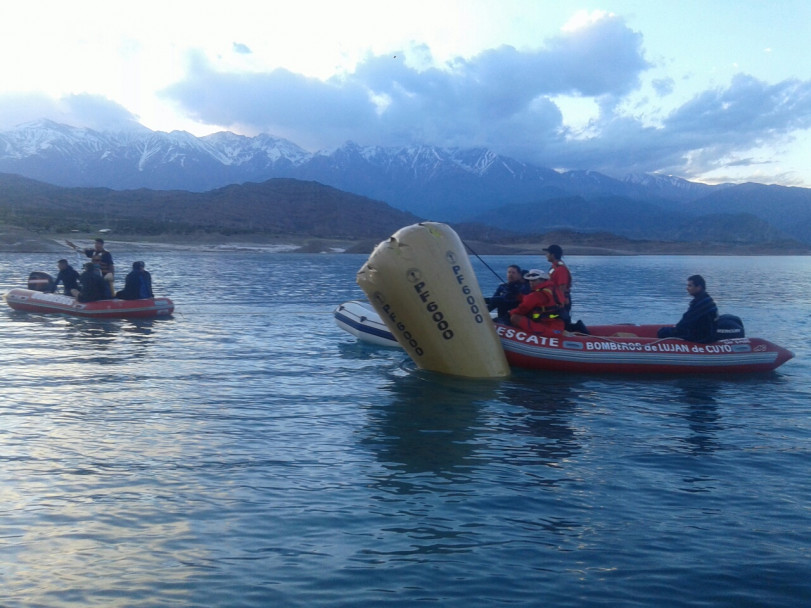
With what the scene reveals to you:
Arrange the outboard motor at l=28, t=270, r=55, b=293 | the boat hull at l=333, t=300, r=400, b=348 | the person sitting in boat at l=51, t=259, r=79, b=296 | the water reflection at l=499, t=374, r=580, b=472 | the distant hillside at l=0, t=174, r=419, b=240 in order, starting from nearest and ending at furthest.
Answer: the water reflection at l=499, t=374, r=580, b=472 < the boat hull at l=333, t=300, r=400, b=348 < the person sitting in boat at l=51, t=259, r=79, b=296 < the outboard motor at l=28, t=270, r=55, b=293 < the distant hillside at l=0, t=174, r=419, b=240

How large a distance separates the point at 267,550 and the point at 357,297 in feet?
70.5

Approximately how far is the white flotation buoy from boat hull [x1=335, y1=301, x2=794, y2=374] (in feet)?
1.87

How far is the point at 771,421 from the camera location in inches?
372

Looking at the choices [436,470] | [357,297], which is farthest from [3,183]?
[436,470]

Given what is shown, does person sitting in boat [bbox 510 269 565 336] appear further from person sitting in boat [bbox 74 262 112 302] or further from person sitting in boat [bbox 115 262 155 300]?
person sitting in boat [bbox 74 262 112 302]

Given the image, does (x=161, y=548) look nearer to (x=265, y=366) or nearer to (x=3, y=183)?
(x=265, y=366)

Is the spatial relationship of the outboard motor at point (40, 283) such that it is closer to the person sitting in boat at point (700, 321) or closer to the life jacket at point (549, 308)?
the life jacket at point (549, 308)

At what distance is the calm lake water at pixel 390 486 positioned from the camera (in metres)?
5.09

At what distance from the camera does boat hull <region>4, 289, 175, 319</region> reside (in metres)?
18.2

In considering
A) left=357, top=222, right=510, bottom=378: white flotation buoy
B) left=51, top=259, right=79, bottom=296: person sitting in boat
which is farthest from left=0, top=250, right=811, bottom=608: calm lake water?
left=51, top=259, right=79, bottom=296: person sitting in boat

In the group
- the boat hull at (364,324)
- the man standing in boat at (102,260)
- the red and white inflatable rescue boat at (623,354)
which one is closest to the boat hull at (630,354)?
the red and white inflatable rescue boat at (623,354)

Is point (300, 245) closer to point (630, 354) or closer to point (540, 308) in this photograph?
point (540, 308)

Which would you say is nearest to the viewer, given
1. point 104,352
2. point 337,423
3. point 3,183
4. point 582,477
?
point 582,477

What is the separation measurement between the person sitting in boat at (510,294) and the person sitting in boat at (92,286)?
9862mm
